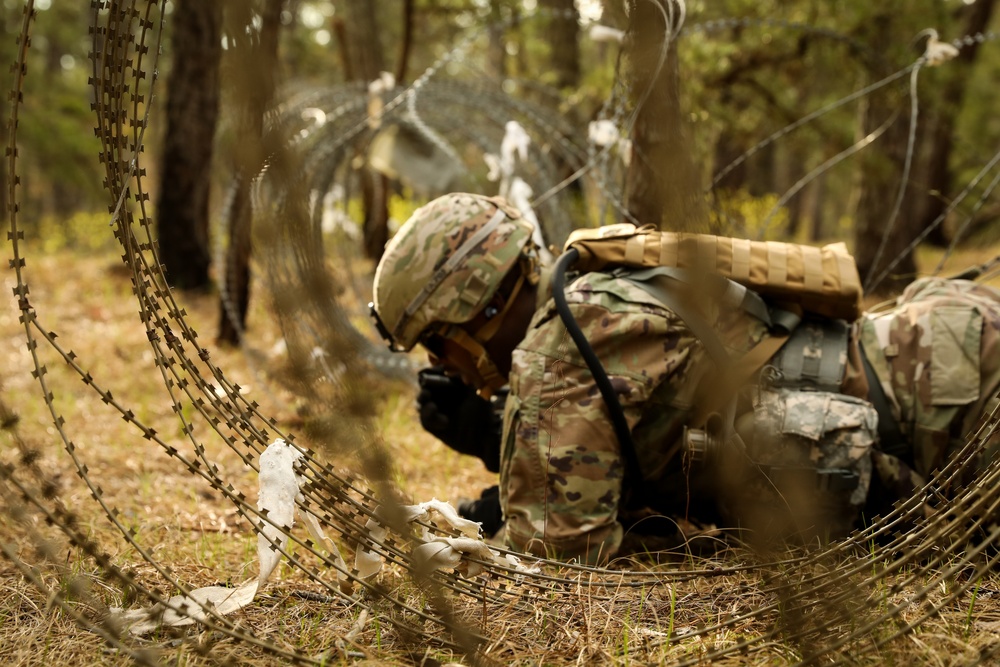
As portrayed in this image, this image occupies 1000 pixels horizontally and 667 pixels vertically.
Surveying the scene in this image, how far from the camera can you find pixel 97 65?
63.9 inches

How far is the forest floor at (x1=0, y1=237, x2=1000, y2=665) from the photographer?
5.49ft

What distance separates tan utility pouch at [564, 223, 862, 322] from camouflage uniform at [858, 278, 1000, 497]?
19 centimetres

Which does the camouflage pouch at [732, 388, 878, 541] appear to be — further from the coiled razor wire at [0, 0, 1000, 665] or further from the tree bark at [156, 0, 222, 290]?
the tree bark at [156, 0, 222, 290]

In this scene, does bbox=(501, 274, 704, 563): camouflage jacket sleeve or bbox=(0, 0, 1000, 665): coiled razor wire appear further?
bbox=(501, 274, 704, 563): camouflage jacket sleeve

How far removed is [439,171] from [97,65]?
516cm

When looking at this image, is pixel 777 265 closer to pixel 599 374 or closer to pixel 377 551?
pixel 599 374

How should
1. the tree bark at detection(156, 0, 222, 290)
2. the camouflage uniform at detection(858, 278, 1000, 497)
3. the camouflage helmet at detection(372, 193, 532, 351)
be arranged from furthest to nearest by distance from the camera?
the tree bark at detection(156, 0, 222, 290), the camouflage helmet at detection(372, 193, 532, 351), the camouflage uniform at detection(858, 278, 1000, 497)

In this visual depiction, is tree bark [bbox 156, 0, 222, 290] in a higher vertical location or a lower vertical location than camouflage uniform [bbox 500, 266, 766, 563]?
higher

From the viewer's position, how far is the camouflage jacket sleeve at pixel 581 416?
87.5 inches

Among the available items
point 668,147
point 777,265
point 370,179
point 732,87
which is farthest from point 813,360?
point 370,179

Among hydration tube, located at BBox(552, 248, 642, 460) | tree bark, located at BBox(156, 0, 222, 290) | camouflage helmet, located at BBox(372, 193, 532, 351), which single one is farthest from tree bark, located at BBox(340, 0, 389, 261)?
hydration tube, located at BBox(552, 248, 642, 460)

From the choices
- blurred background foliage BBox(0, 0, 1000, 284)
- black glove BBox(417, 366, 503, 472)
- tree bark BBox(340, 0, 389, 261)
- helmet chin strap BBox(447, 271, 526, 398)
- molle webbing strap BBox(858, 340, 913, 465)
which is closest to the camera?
molle webbing strap BBox(858, 340, 913, 465)

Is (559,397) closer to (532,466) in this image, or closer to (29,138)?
(532,466)

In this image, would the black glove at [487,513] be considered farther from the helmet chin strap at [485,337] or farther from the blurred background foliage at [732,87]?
the blurred background foliage at [732,87]
